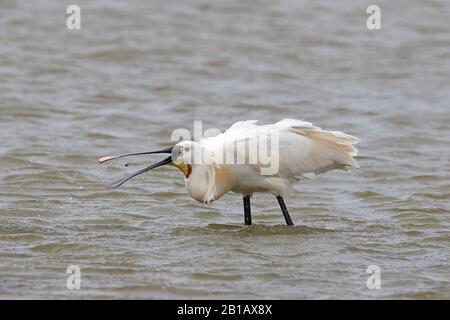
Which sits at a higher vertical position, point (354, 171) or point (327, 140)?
point (327, 140)

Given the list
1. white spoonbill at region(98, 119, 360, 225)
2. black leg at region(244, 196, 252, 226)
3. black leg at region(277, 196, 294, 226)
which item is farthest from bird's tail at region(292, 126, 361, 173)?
black leg at region(244, 196, 252, 226)

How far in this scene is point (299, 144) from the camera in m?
10.6

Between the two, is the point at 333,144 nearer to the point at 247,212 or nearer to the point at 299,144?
the point at 299,144

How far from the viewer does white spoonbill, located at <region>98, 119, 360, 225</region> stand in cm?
1005

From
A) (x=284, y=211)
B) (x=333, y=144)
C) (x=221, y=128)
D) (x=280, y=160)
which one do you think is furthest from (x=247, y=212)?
(x=221, y=128)

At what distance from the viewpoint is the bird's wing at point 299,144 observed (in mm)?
10383

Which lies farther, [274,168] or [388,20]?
[388,20]

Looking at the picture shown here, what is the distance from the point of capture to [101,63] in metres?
20.0

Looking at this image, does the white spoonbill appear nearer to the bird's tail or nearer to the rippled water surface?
the bird's tail

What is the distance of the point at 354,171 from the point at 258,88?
510 cm

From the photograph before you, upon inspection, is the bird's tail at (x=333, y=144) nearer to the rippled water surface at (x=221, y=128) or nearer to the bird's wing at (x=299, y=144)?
the bird's wing at (x=299, y=144)

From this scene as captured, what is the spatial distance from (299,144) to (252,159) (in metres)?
0.65
